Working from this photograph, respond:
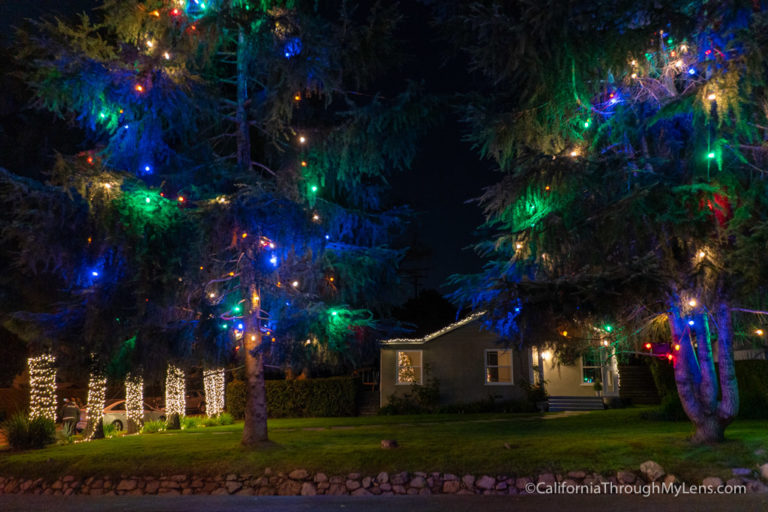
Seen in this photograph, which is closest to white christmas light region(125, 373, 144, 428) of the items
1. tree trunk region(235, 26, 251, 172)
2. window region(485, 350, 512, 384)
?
tree trunk region(235, 26, 251, 172)

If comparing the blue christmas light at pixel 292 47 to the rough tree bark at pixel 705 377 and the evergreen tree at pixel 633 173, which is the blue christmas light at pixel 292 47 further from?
the rough tree bark at pixel 705 377

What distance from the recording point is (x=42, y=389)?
17.3 m

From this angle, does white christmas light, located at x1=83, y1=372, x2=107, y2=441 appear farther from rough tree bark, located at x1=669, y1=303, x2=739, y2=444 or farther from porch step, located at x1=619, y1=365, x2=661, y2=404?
porch step, located at x1=619, y1=365, x2=661, y2=404

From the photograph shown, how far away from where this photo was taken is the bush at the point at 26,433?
48.5ft

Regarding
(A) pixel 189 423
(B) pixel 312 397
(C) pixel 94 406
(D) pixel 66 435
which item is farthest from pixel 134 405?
(B) pixel 312 397

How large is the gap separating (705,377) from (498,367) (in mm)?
13360

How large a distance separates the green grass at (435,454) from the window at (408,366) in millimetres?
9741

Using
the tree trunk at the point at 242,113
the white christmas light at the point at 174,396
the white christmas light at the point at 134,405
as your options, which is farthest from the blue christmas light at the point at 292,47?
the white christmas light at the point at 174,396

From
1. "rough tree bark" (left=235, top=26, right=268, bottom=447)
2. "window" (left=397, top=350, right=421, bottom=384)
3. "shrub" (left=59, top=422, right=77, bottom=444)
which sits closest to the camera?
"rough tree bark" (left=235, top=26, right=268, bottom=447)

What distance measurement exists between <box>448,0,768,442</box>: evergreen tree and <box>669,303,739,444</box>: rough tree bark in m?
0.02

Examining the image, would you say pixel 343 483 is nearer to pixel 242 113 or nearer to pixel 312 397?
pixel 242 113

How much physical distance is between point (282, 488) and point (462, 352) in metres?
14.5

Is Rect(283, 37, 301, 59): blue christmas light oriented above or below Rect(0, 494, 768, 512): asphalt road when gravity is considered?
above

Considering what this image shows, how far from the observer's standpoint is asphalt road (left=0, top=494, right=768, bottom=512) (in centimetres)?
798
